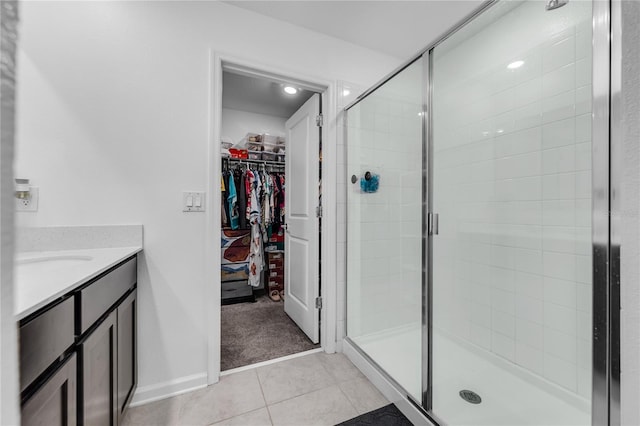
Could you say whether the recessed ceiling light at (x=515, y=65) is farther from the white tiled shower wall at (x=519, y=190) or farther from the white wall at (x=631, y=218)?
the white wall at (x=631, y=218)

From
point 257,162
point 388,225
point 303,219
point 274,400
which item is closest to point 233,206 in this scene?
point 257,162

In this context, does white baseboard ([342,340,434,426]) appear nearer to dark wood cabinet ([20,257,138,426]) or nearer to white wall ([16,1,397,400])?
white wall ([16,1,397,400])

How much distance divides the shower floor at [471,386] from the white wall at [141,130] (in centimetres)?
114

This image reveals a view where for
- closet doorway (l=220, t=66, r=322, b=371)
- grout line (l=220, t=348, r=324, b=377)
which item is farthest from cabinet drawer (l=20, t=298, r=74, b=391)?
closet doorway (l=220, t=66, r=322, b=371)

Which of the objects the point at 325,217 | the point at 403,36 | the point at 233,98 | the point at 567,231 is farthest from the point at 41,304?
the point at 233,98

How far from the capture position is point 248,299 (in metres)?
3.05

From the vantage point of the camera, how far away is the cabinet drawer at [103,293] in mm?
872

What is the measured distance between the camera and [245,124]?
3756 millimetres

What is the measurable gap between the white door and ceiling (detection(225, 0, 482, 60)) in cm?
47

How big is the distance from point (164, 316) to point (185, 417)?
0.51m

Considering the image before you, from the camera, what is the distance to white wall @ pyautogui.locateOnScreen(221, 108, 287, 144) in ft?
12.0

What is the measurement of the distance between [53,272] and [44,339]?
0.36 m

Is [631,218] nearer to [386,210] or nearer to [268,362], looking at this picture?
[386,210]

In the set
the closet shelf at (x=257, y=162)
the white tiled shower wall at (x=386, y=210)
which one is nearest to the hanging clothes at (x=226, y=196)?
the closet shelf at (x=257, y=162)
